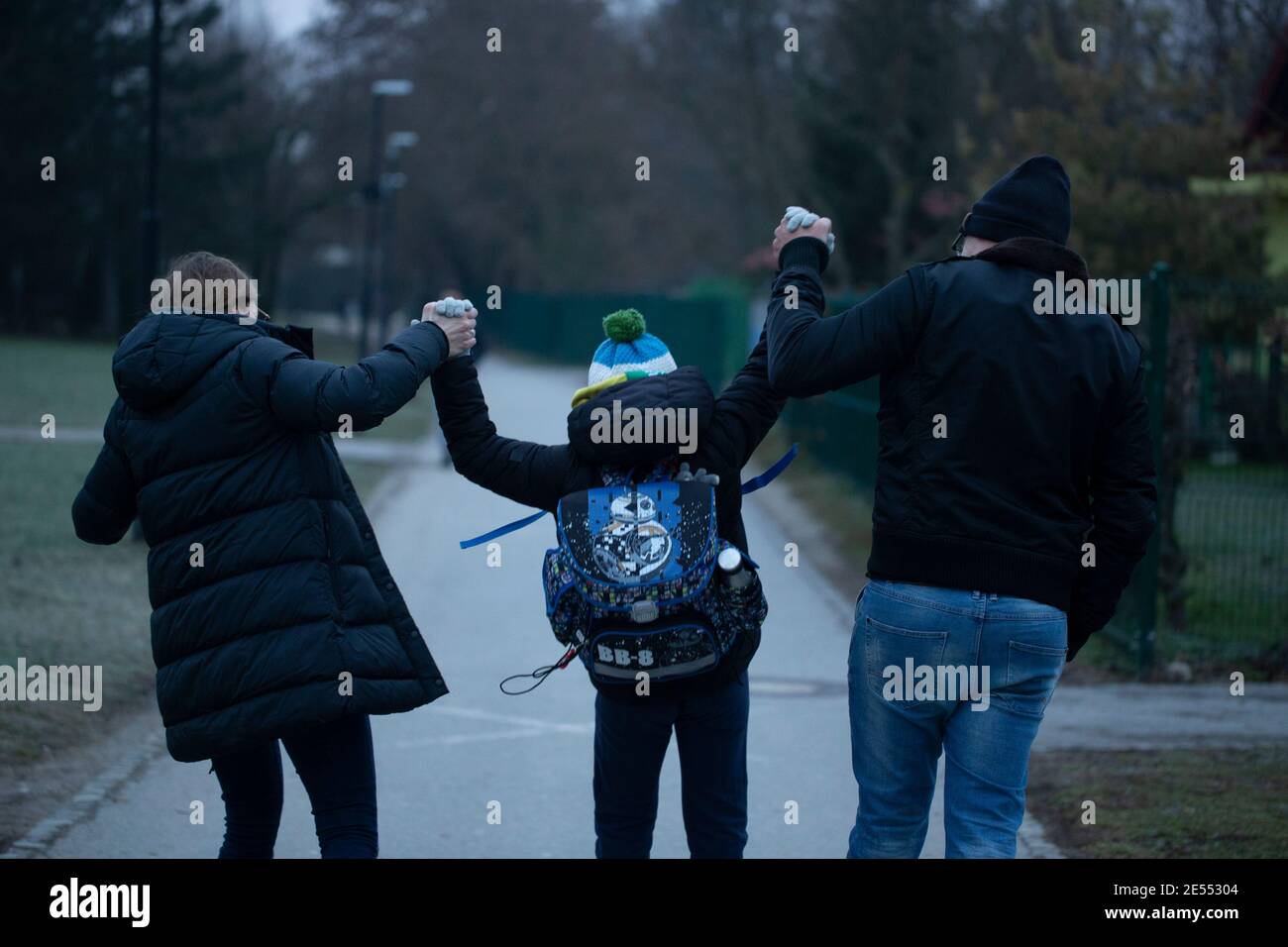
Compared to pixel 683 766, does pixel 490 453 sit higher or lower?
higher

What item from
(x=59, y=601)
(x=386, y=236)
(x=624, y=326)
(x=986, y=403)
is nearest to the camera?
(x=986, y=403)

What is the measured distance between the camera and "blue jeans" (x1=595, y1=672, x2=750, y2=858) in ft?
12.9

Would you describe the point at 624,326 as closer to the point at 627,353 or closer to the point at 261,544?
the point at 627,353

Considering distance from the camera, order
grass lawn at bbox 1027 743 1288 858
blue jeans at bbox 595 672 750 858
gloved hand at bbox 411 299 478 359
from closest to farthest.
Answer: blue jeans at bbox 595 672 750 858
gloved hand at bbox 411 299 478 359
grass lawn at bbox 1027 743 1288 858

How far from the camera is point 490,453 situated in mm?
4039

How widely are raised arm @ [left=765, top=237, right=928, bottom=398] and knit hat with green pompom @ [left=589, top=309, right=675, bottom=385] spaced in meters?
0.36

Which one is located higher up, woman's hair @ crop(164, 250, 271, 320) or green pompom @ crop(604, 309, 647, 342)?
woman's hair @ crop(164, 250, 271, 320)

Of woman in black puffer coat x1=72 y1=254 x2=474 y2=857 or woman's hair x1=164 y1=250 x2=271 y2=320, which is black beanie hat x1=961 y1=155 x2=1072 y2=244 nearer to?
woman in black puffer coat x1=72 y1=254 x2=474 y2=857

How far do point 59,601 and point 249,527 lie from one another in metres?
6.10

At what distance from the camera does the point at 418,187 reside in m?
53.8

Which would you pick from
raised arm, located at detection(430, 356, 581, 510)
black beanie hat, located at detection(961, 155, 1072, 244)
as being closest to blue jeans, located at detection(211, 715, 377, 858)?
raised arm, located at detection(430, 356, 581, 510)

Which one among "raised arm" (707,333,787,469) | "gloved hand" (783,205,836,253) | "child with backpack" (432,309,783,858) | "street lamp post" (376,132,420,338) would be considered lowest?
"child with backpack" (432,309,783,858)

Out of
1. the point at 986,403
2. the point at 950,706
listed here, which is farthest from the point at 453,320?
the point at 950,706

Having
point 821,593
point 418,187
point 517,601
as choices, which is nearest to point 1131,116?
point 821,593
